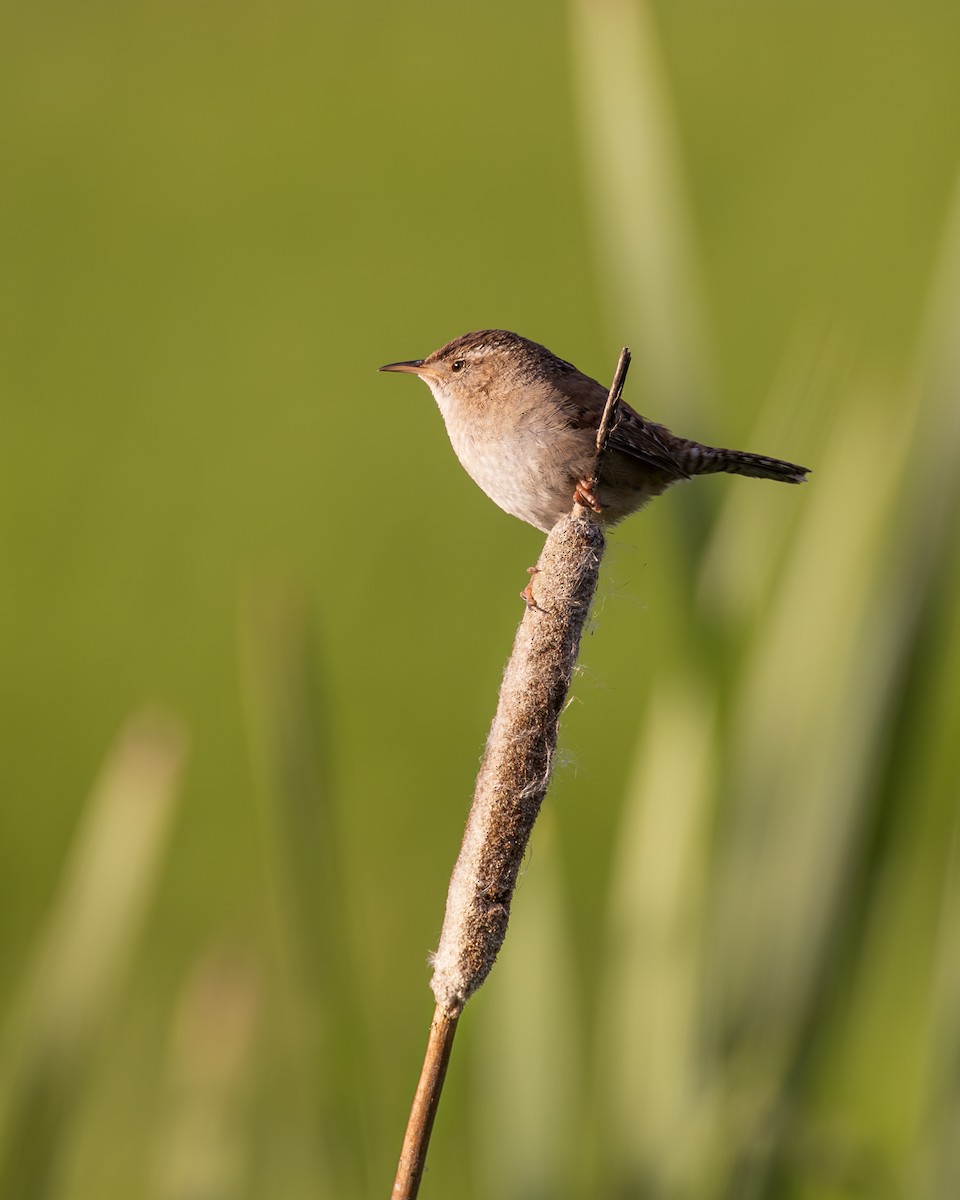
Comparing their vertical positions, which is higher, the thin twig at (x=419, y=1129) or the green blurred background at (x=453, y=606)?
the green blurred background at (x=453, y=606)

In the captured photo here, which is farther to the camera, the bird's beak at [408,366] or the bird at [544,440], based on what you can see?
the bird's beak at [408,366]

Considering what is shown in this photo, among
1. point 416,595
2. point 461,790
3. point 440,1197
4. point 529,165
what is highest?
point 529,165

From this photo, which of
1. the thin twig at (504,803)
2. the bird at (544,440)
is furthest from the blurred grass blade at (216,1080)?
the thin twig at (504,803)

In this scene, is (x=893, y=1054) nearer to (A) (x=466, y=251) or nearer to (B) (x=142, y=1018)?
(B) (x=142, y=1018)

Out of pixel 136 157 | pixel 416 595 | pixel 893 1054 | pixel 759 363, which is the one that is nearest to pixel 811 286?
pixel 759 363

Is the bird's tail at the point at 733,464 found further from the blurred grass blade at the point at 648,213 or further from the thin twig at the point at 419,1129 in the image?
the thin twig at the point at 419,1129

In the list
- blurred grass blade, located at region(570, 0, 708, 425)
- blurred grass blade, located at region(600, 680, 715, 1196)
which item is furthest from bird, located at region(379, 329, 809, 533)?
blurred grass blade, located at region(600, 680, 715, 1196)

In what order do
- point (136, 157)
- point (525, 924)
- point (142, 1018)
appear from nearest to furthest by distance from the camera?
point (525, 924) < point (142, 1018) < point (136, 157)
